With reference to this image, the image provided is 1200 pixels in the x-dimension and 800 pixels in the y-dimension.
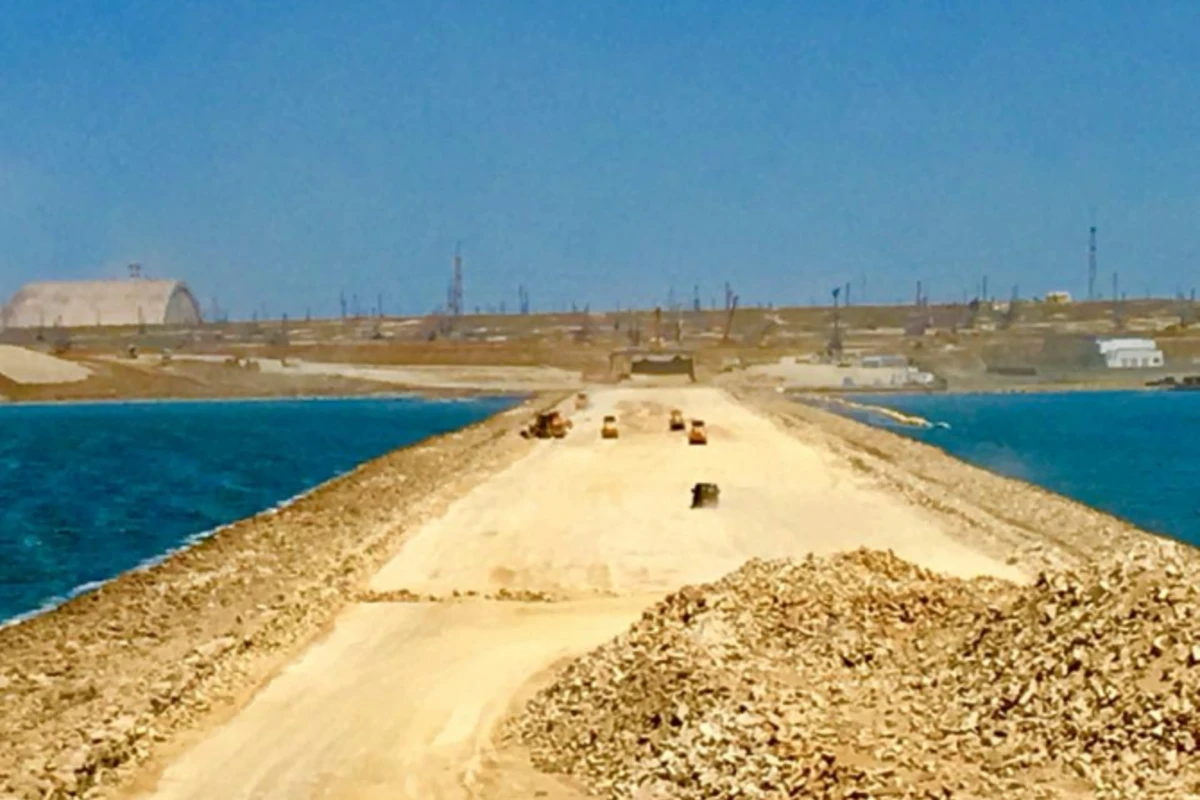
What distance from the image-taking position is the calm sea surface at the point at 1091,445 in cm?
4173

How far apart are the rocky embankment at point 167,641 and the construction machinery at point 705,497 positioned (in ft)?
16.9

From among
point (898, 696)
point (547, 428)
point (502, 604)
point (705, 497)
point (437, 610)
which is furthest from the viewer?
point (547, 428)

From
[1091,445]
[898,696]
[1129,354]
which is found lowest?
[1091,445]

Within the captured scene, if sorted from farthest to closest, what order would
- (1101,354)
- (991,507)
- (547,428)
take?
1. (1101,354)
2. (547,428)
3. (991,507)

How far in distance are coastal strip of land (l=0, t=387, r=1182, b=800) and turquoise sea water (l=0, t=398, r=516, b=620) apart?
204 cm

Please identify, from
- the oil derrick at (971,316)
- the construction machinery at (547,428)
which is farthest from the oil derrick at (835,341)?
the construction machinery at (547,428)

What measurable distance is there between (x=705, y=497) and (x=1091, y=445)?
118 ft

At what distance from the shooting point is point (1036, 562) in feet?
81.3

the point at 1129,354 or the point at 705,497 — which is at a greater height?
the point at 705,497

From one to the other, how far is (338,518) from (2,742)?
20.3m

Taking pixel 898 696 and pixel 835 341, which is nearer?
pixel 898 696

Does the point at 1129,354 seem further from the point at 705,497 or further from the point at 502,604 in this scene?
the point at 502,604

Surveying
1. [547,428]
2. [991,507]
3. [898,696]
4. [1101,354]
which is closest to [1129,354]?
[1101,354]

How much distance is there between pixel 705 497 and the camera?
105ft
